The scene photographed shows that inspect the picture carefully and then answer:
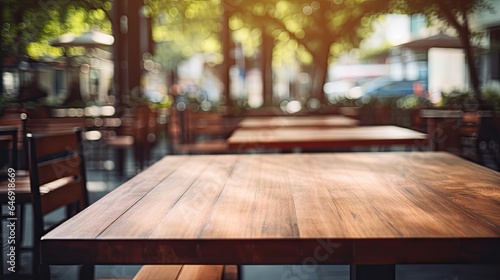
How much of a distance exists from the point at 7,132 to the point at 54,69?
11.5 feet

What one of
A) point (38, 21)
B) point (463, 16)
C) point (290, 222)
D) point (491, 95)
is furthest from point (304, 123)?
point (290, 222)

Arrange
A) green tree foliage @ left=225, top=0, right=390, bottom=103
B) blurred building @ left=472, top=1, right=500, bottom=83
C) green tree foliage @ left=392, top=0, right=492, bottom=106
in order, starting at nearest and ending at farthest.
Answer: blurred building @ left=472, top=1, right=500, bottom=83 < green tree foliage @ left=392, top=0, right=492, bottom=106 < green tree foliage @ left=225, top=0, right=390, bottom=103

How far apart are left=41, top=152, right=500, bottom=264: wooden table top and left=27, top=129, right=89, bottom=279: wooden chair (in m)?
0.31

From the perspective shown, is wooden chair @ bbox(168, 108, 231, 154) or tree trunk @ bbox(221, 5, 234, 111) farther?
tree trunk @ bbox(221, 5, 234, 111)

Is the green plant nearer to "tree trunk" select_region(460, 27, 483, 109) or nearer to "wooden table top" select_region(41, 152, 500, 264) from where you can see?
"tree trunk" select_region(460, 27, 483, 109)

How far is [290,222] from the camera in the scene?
4.09 feet

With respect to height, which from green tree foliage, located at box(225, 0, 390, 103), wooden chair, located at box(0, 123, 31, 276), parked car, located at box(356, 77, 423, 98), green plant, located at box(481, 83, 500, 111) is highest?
green tree foliage, located at box(225, 0, 390, 103)

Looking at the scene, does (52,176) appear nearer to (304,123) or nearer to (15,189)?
(15,189)

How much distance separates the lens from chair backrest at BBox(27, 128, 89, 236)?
1.91 meters

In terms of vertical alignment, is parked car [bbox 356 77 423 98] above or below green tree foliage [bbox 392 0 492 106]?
below

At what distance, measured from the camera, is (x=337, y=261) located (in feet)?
3.68

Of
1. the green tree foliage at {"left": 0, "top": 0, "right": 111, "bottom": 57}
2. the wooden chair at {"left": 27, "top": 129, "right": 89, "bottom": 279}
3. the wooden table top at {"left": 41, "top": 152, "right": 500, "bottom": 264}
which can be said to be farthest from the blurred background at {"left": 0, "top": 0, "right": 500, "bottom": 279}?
the wooden table top at {"left": 41, "top": 152, "right": 500, "bottom": 264}

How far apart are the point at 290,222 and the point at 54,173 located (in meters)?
1.15

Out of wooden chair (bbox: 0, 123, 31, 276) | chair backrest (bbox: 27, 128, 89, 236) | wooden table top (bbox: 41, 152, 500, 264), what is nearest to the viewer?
wooden table top (bbox: 41, 152, 500, 264)
